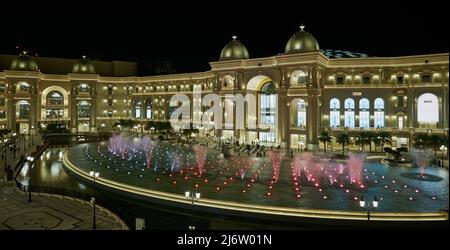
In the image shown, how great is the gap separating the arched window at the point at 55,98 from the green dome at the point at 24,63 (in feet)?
29.5

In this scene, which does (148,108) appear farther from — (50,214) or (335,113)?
(50,214)

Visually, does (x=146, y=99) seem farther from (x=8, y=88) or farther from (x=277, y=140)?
(x=277, y=140)

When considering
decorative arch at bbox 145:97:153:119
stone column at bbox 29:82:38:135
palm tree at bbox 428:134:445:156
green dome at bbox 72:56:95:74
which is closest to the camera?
palm tree at bbox 428:134:445:156

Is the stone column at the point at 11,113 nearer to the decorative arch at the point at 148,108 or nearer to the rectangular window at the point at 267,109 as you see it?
the decorative arch at the point at 148,108

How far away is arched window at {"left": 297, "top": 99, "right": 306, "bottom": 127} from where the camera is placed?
65.5 metres

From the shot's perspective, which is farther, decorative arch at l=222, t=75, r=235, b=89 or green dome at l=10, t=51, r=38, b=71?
green dome at l=10, t=51, r=38, b=71

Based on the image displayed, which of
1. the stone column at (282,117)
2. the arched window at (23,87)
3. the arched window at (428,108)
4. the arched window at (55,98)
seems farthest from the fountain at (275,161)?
the arched window at (23,87)

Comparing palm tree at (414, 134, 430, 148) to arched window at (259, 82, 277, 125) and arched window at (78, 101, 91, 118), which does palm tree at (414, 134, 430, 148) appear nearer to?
arched window at (259, 82, 277, 125)

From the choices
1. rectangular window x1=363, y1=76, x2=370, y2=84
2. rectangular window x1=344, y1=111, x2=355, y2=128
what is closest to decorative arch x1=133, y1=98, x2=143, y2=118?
rectangular window x1=344, y1=111, x2=355, y2=128

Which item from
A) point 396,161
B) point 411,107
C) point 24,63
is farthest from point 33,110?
point 411,107

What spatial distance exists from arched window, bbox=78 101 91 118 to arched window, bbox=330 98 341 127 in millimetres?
69033

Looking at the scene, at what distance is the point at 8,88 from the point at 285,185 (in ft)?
267

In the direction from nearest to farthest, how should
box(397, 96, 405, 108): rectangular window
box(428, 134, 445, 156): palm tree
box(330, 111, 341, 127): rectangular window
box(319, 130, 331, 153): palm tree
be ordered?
box(428, 134, 445, 156): palm tree → box(319, 130, 331, 153): palm tree → box(397, 96, 405, 108): rectangular window → box(330, 111, 341, 127): rectangular window
